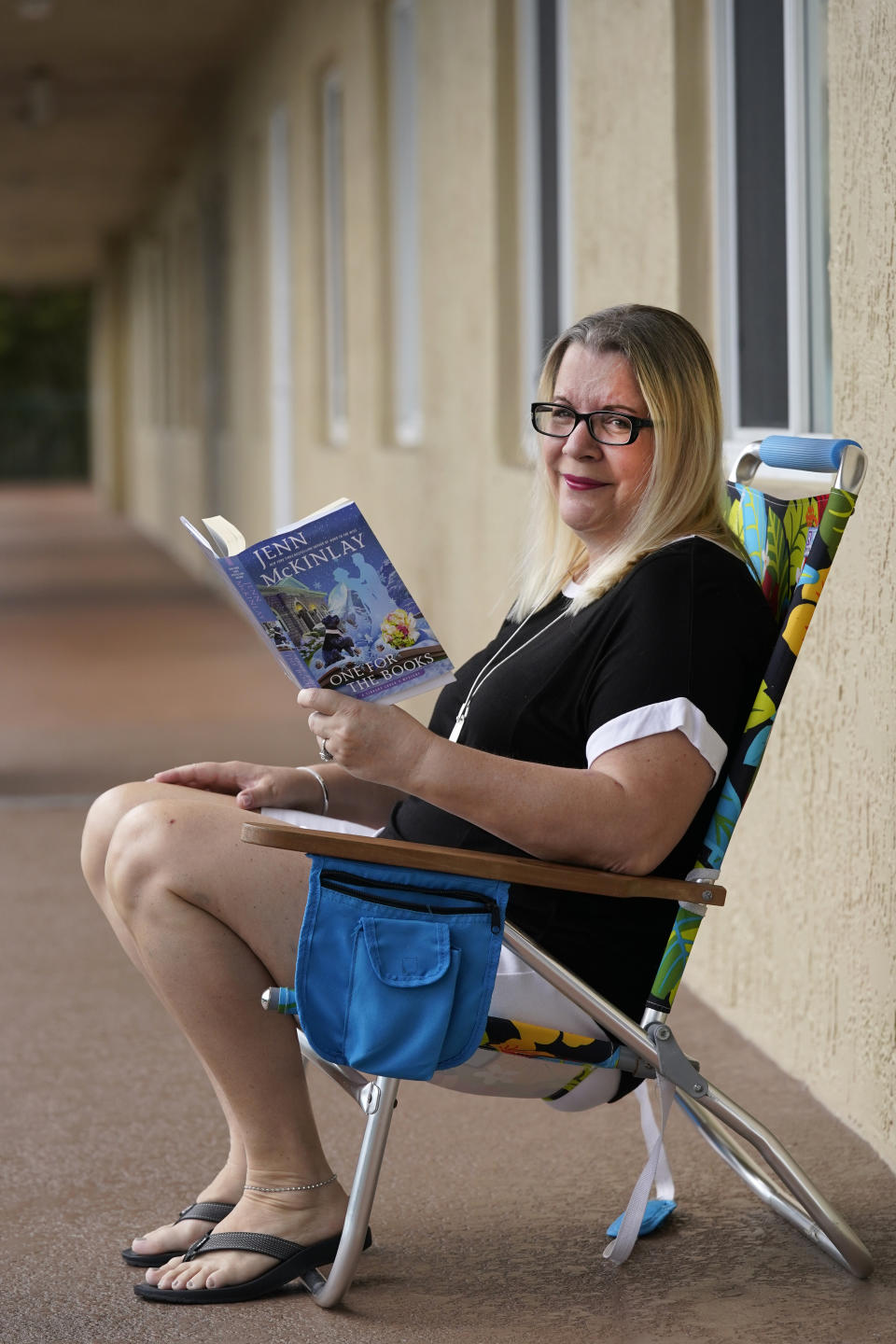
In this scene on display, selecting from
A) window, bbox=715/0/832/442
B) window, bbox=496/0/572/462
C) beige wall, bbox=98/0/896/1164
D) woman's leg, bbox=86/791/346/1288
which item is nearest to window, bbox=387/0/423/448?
beige wall, bbox=98/0/896/1164

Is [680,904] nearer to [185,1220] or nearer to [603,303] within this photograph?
[185,1220]

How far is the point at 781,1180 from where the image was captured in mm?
2582

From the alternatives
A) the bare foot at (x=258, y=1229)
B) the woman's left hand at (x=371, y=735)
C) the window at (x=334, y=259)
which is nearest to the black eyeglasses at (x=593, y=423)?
the woman's left hand at (x=371, y=735)

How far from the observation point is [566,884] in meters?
2.21

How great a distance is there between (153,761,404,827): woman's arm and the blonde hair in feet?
1.55

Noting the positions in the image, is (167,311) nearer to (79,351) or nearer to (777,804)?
(777,804)

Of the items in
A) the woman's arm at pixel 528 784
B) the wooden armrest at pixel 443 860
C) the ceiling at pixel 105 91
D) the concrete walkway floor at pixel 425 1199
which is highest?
the ceiling at pixel 105 91

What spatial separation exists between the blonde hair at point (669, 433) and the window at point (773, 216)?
1255 millimetres

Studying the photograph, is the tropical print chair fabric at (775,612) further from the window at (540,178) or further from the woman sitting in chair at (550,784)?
the window at (540,178)

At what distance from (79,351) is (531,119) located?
52043mm

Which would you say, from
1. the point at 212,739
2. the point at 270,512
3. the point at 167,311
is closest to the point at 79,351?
the point at 167,311

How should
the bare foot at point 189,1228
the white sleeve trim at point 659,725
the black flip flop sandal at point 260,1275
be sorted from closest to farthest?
the white sleeve trim at point 659,725, the black flip flop sandal at point 260,1275, the bare foot at point 189,1228

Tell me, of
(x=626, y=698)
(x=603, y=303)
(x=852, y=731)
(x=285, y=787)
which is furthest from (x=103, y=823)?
(x=603, y=303)

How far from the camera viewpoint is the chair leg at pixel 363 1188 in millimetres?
2348
